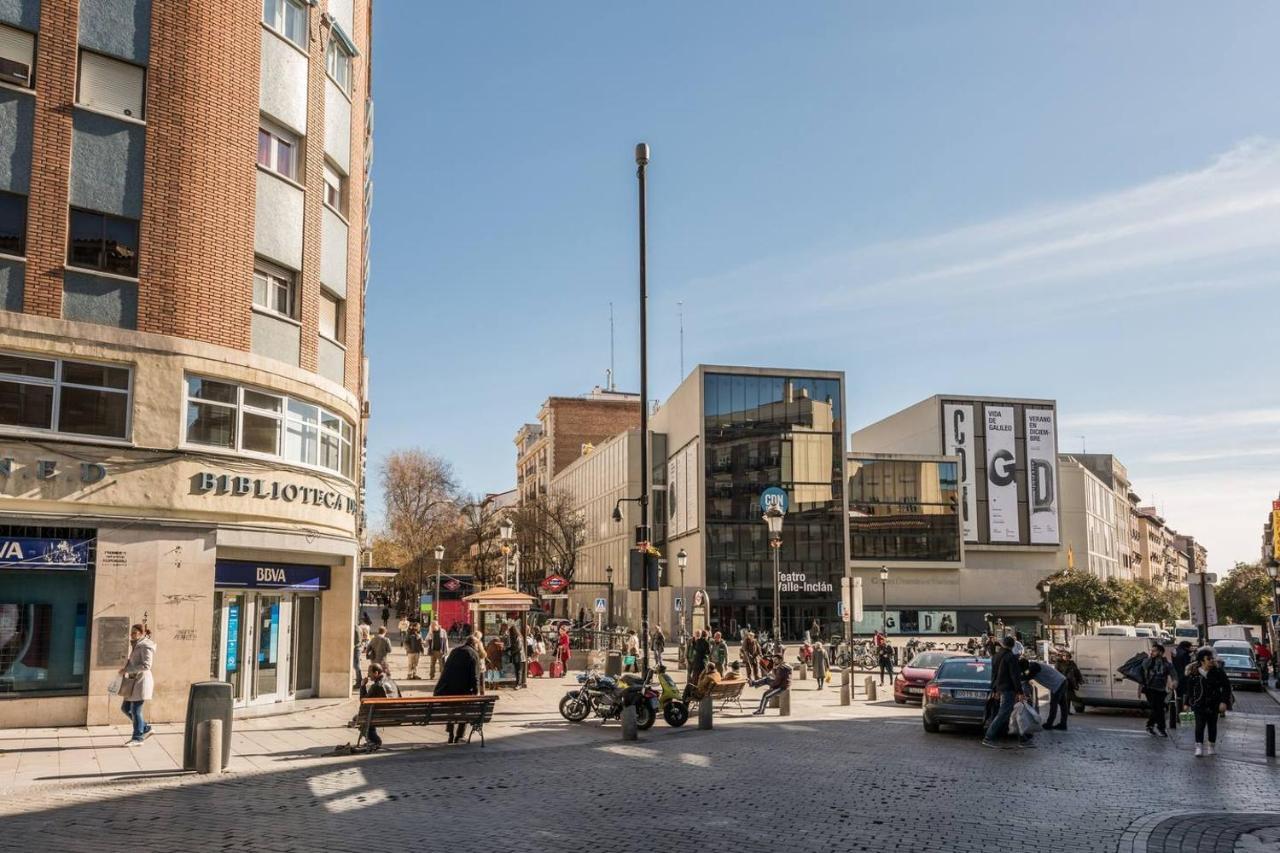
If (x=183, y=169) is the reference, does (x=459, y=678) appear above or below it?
below

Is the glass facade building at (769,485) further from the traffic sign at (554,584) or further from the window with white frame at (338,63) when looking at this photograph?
the window with white frame at (338,63)

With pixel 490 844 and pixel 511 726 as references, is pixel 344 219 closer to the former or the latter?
pixel 511 726

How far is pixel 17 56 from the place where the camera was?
18.1 metres

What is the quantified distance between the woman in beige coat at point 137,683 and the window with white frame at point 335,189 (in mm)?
11067

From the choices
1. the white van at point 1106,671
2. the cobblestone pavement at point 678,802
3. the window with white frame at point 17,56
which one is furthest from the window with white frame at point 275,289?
the white van at point 1106,671

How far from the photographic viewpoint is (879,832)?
10125 mm

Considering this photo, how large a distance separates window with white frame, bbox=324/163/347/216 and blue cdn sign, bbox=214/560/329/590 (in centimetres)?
787

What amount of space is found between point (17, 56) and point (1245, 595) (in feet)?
418

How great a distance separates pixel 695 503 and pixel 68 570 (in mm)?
60428

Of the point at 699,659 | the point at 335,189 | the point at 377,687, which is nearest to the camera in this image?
the point at 377,687

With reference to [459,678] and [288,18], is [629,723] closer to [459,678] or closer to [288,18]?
[459,678]

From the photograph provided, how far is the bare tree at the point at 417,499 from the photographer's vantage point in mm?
75500

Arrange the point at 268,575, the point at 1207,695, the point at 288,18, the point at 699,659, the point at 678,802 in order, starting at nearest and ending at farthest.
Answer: the point at 678,802 → the point at 1207,695 → the point at 268,575 → the point at 288,18 → the point at 699,659

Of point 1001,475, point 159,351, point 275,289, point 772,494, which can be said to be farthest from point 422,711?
point 1001,475
